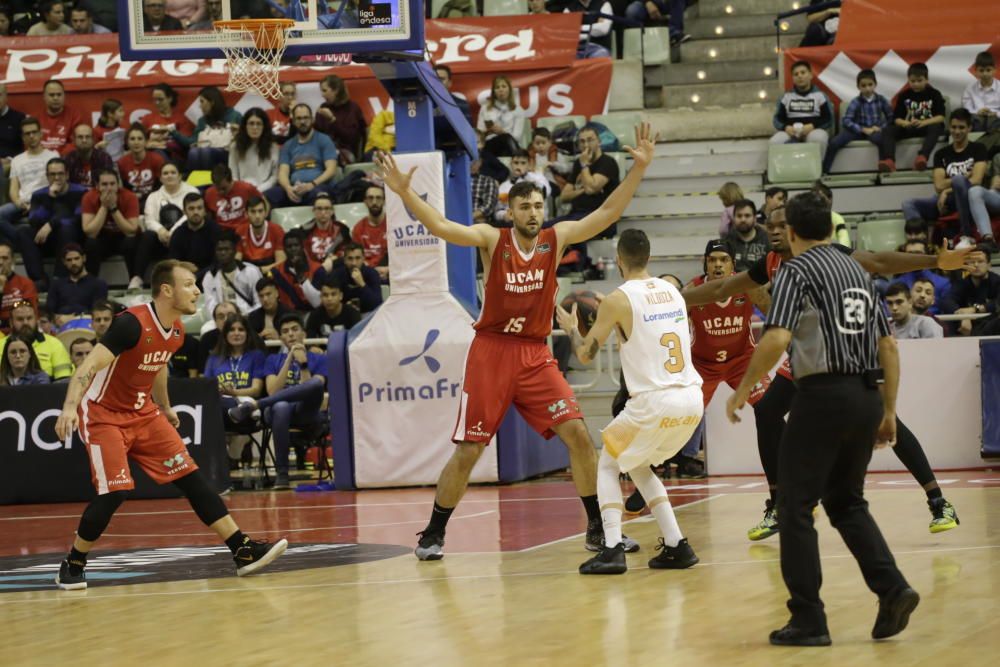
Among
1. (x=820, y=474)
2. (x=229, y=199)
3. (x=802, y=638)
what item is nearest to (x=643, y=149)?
(x=820, y=474)

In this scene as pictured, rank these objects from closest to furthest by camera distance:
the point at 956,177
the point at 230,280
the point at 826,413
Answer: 1. the point at 826,413
2. the point at 956,177
3. the point at 230,280

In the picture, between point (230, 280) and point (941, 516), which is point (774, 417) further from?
point (230, 280)

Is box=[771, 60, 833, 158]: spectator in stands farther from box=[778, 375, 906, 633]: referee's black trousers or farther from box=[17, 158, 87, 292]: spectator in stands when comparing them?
box=[778, 375, 906, 633]: referee's black trousers

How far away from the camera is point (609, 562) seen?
8.05m

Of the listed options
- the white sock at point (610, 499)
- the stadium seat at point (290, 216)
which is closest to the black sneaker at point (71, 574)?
the white sock at point (610, 499)

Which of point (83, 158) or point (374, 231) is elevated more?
point (83, 158)

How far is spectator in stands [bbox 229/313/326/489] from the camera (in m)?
14.6

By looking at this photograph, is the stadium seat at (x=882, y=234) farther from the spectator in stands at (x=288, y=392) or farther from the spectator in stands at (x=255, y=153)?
the spectator in stands at (x=255, y=153)

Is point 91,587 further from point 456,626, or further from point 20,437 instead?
point 20,437

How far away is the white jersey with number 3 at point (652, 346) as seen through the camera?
26.5 ft

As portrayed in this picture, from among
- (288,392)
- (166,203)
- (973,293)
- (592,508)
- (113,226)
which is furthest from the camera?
(113,226)

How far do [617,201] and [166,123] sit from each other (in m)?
13.2

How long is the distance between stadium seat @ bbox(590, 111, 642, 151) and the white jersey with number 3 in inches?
460

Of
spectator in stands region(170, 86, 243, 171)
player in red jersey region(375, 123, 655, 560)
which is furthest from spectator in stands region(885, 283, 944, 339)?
spectator in stands region(170, 86, 243, 171)
